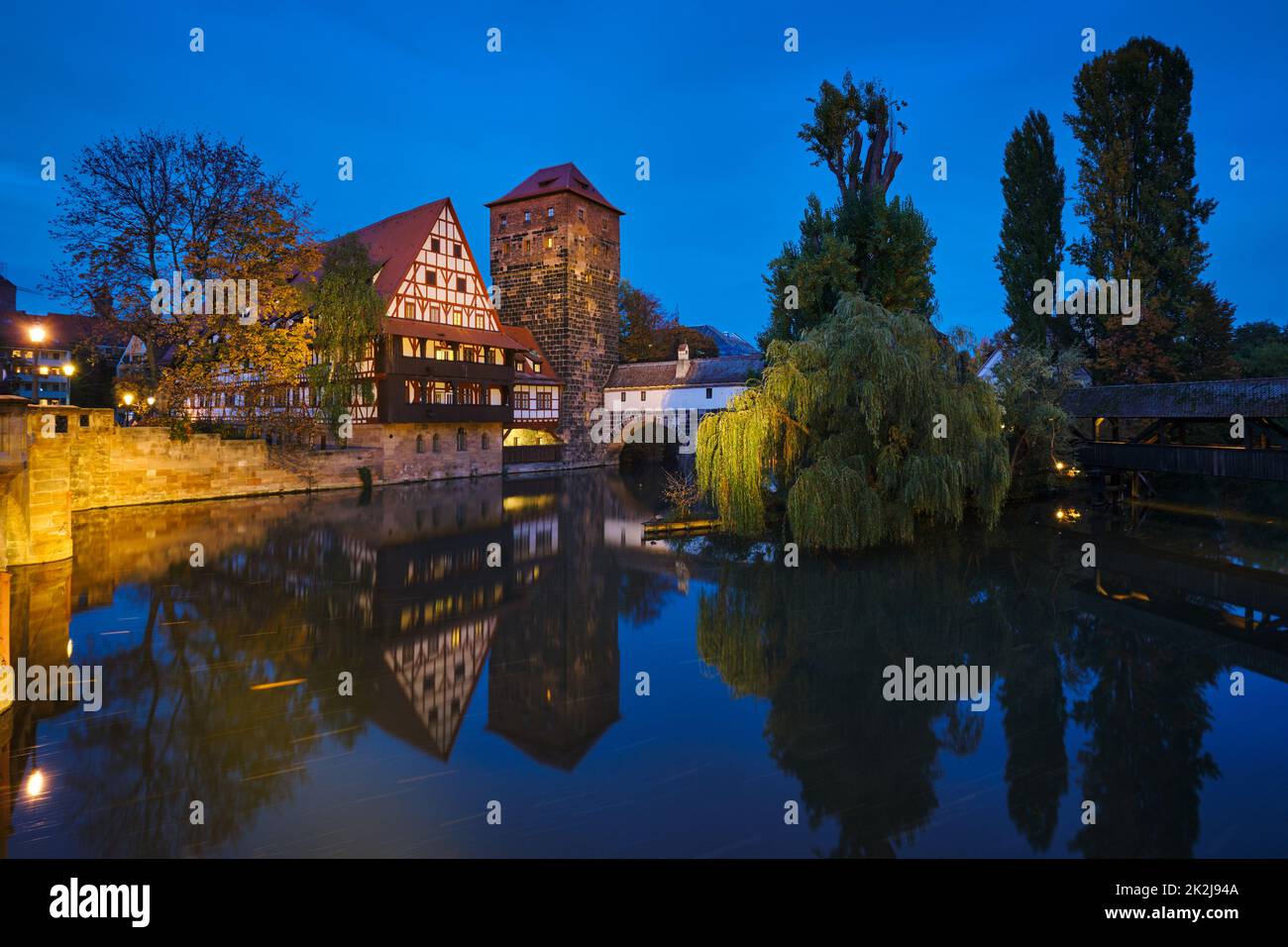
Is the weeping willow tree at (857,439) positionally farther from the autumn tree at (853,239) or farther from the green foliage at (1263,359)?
the green foliage at (1263,359)

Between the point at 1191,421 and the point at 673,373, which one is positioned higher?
the point at 673,373

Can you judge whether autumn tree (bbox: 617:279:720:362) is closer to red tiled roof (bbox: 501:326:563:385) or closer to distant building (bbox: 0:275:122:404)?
red tiled roof (bbox: 501:326:563:385)

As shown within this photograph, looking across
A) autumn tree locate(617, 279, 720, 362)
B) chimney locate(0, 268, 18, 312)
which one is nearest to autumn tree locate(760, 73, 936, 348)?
autumn tree locate(617, 279, 720, 362)

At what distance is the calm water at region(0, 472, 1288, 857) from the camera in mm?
4480

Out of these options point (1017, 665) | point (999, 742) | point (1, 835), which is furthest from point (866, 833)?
point (1, 835)

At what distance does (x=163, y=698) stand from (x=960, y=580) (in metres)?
11.3

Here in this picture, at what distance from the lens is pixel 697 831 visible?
4445mm

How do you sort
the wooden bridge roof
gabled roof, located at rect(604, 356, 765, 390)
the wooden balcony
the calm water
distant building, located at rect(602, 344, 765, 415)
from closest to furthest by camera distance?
the calm water, the wooden bridge roof, the wooden balcony, gabled roof, located at rect(604, 356, 765, 390), distant building, located at rect(602, 344, 765, 415)

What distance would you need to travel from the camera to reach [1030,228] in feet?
104

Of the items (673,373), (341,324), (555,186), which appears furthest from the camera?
(673,373)

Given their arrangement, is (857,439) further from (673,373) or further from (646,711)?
(673,373)

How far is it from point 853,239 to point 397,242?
67.9 ft

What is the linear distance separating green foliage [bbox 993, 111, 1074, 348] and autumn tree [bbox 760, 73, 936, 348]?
11.9 m

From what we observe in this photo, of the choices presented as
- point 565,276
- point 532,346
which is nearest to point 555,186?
point 565,276
